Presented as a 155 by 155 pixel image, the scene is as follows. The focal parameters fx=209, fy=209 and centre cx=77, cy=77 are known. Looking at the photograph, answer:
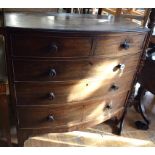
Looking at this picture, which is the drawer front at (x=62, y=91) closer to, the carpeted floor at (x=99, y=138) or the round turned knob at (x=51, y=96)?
the round turned knob at (x=51, y=96)

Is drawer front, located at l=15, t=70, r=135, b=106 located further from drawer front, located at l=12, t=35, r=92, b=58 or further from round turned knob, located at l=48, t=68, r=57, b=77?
drawer front, located at l=12, t=35, r=92, b=58

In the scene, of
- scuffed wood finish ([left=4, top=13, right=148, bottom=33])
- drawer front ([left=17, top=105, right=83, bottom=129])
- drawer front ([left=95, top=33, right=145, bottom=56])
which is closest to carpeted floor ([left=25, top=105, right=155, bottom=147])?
drawer front ([left=17, top=105, right=83, bottom=129])

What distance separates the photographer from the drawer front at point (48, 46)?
967 millimetres

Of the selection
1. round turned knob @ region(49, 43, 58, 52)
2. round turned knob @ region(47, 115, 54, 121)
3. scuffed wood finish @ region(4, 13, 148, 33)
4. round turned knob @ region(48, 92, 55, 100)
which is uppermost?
scuffed wood finish @ region(4, 13, 148, 33)

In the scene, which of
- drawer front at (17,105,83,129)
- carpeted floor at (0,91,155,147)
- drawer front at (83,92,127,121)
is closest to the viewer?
drawer front at (17,105,83,129)

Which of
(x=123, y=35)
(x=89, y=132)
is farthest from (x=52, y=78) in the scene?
(x=89, y=132)

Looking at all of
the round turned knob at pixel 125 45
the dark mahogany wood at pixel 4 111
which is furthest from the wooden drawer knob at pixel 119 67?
the dark mahogany wood at pixel 4 111

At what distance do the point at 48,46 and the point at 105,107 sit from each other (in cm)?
63

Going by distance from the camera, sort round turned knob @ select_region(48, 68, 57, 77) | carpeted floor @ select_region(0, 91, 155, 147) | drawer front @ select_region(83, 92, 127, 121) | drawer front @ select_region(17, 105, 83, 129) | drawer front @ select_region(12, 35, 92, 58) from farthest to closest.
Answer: carpeted floor @ select_region(0, 91, 155, 147) < drawer front @ select_region(83, 92, 127, 121) < drawer front @ select_region(17, 105, 83, 129) < round turned knob @ select_region(48, 68, 57, 77) < drawer front @ select_region(12, 35, 92, 58)

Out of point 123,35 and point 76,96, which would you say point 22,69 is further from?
point 123,35

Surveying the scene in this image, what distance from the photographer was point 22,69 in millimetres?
1042

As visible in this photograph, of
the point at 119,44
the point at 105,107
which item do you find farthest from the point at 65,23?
the point at 105,107

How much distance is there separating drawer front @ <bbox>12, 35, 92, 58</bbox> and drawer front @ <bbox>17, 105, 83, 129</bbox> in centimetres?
36

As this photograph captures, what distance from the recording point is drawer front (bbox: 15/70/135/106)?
3.72ft
